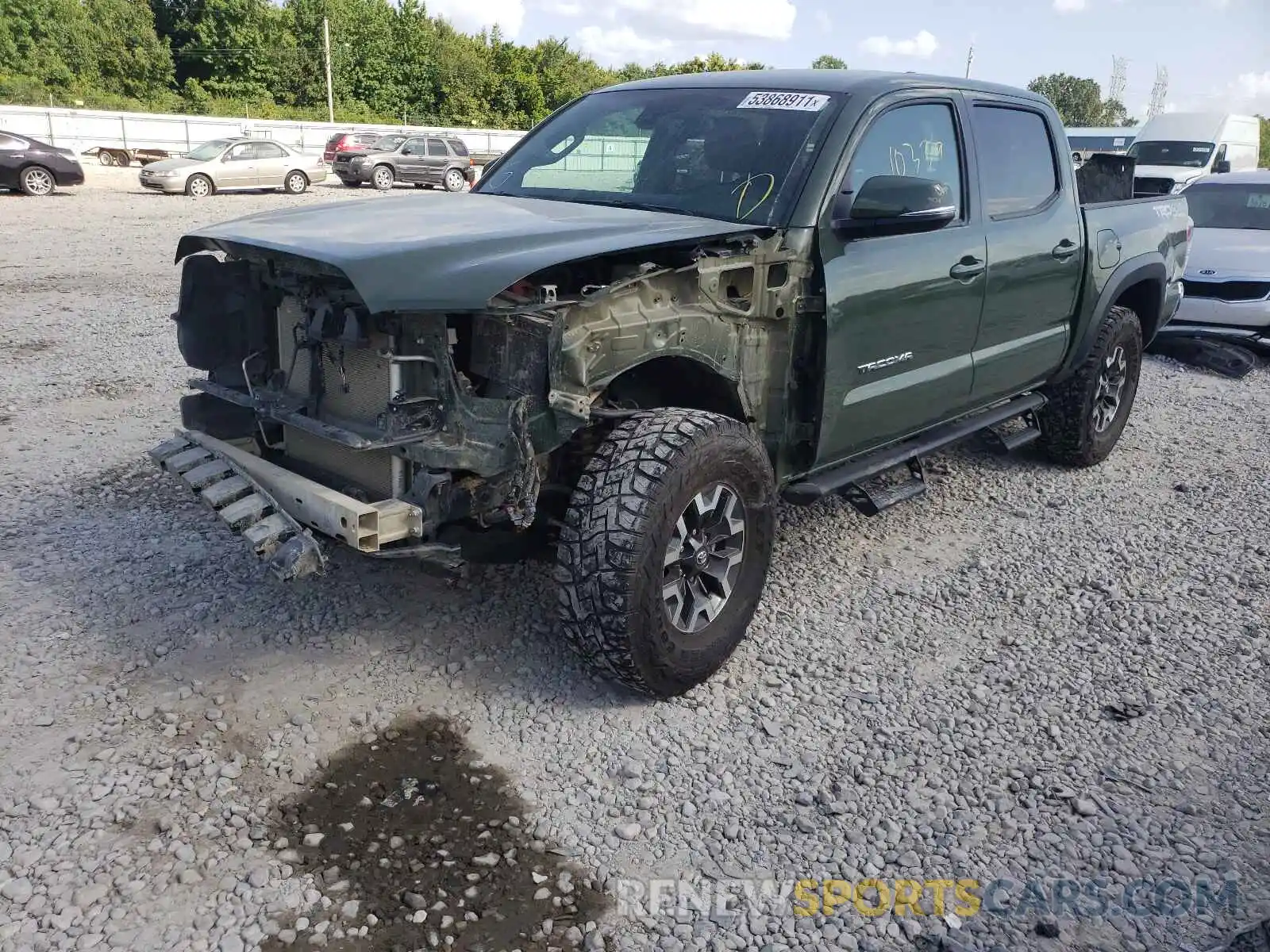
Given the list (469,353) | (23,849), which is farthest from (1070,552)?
(23,849)

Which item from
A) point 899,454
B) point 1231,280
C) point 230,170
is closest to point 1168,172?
point 1231,280

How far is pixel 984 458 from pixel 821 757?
11.7 feet

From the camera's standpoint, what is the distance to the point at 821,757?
3174 millimetres

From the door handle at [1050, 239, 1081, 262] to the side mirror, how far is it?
147cm

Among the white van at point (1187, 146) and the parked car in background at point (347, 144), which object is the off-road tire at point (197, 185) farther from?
the white van at point (1187, 146)

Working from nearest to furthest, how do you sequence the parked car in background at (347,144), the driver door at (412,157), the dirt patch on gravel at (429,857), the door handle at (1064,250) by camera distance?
the dirt patch on gravel at (429,857)
the door handle at (1064,250)
the driver door at (412,157)
the parked car in background at (347,144)

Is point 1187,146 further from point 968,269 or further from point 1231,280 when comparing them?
point 968,269

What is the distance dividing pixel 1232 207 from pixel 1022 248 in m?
7.06

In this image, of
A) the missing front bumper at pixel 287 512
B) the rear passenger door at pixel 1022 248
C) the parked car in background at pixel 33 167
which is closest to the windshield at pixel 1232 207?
the rear passenger door at pixel 1022 248

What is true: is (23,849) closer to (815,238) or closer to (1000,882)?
(1000,882)

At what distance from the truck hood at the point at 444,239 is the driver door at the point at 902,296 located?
1.78 ft

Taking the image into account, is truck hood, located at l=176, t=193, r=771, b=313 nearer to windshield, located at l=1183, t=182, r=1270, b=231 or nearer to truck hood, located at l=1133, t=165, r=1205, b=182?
windshield, located at l=1183, t=182, r=1270, b=231

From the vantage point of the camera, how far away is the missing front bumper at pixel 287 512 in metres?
2.97

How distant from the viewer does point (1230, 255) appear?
9359 mm
